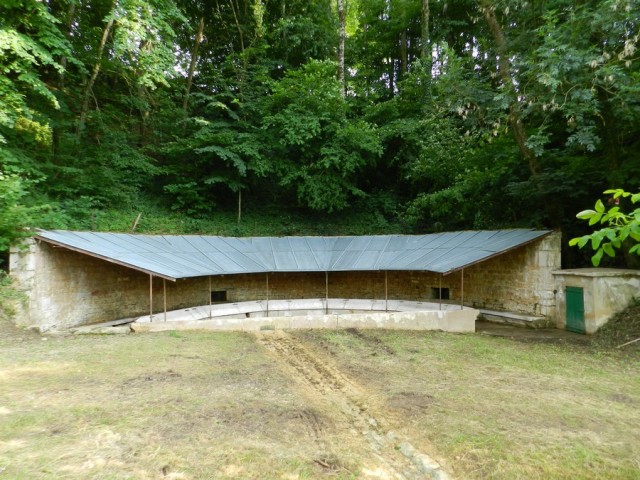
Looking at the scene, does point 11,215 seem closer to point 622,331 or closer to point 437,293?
point 437,293

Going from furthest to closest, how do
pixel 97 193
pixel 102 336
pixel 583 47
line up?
pixel 97 193 < pixel 102 336 < pixel 583 47

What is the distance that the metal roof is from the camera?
943 centimetres

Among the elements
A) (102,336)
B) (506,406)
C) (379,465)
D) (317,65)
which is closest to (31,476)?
(379,465)

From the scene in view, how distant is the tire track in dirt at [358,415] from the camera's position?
12.4 feet

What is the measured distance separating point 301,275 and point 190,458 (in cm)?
1094

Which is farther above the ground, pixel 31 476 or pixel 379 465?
pixel 31 476

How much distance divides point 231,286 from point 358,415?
9623 millimetres

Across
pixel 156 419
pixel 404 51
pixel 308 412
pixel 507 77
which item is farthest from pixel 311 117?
pixel 156 419

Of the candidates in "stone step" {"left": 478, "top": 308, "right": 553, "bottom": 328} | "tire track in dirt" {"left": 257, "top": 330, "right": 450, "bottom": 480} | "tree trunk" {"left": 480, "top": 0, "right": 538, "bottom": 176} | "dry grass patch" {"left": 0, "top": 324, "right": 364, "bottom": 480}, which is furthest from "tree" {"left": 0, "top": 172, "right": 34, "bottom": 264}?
"stone step" {"left": 478, "top": 308, "right": 553, "bottom": 328}

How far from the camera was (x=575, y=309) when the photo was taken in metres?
10.3

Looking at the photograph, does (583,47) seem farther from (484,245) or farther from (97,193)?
(97,193)

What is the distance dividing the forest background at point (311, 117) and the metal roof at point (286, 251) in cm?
151

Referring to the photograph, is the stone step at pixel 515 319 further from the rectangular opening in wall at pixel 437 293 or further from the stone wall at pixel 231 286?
the rectangular opening in wall at pixel 437 293

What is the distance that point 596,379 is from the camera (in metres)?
6.38
